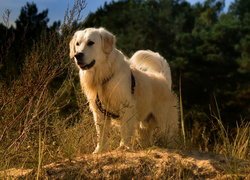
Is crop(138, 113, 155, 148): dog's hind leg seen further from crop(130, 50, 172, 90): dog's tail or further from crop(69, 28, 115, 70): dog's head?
crop(69, 28, 115, 70): dog's head

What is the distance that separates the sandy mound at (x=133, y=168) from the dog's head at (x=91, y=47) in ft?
5.98

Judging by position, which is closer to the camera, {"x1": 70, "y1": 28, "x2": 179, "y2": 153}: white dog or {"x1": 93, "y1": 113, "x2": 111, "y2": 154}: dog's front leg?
{"x1": 93, "y1": 113, "x2": 111, "y2": 154}: dog's front leg

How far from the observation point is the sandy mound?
15.1 feet

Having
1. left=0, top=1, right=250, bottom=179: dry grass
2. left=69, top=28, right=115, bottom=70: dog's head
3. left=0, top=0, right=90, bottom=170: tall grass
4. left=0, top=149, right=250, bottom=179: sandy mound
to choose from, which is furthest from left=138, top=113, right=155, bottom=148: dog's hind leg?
left=0, top=149, right=250, bottom=179: sandy mound

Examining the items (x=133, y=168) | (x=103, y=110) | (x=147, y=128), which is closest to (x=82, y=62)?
(x=103, y=110)

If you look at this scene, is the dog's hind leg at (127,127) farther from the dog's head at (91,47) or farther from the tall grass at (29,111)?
the tall grass at (29,111)

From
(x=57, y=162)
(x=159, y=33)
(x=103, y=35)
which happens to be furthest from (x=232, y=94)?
(x=57, y=162)

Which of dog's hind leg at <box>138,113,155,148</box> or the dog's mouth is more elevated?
the dog's mouth

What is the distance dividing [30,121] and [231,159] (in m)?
1.79

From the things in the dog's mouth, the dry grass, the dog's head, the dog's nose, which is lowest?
the dry grass

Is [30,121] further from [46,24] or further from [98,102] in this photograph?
[46,24]

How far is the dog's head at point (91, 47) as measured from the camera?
257 inches

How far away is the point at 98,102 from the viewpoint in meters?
6.62

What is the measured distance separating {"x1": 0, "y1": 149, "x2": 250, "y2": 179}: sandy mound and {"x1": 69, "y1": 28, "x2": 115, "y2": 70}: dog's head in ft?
5.98
